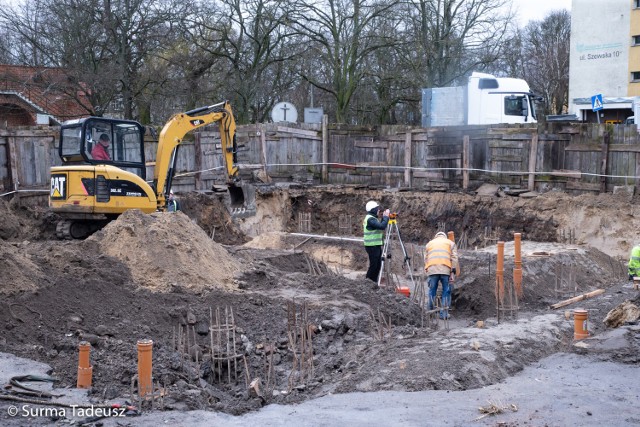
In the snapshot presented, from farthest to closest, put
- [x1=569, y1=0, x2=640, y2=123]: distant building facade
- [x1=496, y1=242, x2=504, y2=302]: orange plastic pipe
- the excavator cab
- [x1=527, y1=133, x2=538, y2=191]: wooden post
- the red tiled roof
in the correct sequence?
[x1=569, y1=0, x2=640, y2=123]: distant building facade → the red tiled roof → [x1=527, y1=133, x2=538, y2=191]: wooden post → the excavator cab → [x1=496, y1=242, x2=504, y2=302]: orange plastic pipe

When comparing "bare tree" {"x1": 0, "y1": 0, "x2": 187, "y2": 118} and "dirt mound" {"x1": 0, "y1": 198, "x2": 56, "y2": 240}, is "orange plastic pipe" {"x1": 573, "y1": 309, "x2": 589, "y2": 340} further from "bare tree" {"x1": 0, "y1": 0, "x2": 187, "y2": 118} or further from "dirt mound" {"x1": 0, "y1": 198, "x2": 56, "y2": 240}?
"bare tree" {"x1": 0, "y1": 0, "x2": 187, "y2": 118}

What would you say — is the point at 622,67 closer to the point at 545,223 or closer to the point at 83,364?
the point at 545,223

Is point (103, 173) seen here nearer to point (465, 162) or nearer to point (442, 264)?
point (442, 264)

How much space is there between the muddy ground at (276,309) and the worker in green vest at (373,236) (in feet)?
3.30

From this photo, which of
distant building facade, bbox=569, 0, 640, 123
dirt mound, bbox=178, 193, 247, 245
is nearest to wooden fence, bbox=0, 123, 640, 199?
dirt mound, bbox=178, 193, 247, 245

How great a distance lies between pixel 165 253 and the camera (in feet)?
42.2

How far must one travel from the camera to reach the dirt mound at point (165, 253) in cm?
1252

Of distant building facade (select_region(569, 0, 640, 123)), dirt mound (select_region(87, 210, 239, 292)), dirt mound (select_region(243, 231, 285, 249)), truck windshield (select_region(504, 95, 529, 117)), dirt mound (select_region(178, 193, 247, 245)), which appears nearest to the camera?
dirt mound (select_region(87, 210, 239, 292))

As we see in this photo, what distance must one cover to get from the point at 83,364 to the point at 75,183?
834 cm

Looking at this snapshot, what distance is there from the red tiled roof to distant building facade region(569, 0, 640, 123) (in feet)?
79.9

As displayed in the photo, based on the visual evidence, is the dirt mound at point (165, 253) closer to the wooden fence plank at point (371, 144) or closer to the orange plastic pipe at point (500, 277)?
the orange plastic pipe at point (500, 277)

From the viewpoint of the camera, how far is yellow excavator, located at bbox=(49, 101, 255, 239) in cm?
1540

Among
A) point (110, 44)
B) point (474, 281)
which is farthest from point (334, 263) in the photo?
point (110, 44)

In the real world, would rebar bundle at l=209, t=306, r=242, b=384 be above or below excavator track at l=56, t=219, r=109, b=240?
below
